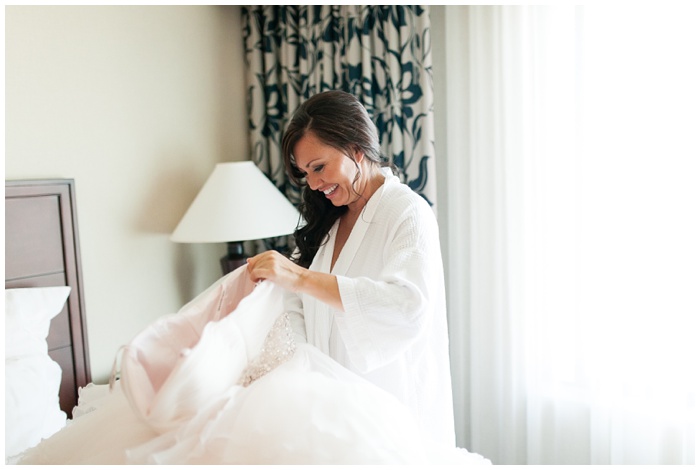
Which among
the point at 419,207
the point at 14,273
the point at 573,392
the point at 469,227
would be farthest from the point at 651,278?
the point at 14,273

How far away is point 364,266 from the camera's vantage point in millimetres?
1759

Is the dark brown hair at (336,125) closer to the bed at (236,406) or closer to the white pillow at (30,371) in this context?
the bed at (236,406)

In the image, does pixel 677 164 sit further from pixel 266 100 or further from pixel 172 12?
pixel 172 12

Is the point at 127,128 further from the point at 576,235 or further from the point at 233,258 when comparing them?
the point at 576,235

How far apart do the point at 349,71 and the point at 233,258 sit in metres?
0.95

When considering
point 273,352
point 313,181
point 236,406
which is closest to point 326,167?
point 313,181

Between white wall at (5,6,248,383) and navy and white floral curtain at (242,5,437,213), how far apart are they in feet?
0.44

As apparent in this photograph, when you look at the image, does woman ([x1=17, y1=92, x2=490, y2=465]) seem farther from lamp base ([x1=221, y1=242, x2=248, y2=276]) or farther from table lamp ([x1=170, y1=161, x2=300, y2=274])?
lamp base ([x1=221, y1=242, x2=248, y2=276])

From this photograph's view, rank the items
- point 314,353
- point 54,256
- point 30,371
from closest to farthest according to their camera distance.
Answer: point 314,353 < point 30,371 < point 54,256

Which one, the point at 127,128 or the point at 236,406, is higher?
the point at 127,128

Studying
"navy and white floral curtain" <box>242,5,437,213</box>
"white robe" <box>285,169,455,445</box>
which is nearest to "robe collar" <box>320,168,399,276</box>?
"white robe" <box>285,169,455,445</box>

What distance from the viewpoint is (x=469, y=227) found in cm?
277

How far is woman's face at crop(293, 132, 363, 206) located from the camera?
171 centimetres

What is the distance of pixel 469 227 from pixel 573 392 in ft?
2.50
